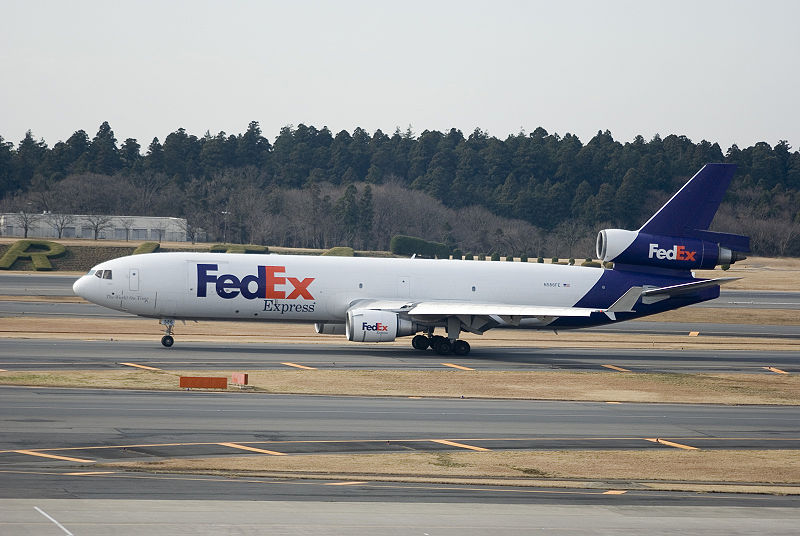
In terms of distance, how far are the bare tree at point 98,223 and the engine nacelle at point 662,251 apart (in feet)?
329

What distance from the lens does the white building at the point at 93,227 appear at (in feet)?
459

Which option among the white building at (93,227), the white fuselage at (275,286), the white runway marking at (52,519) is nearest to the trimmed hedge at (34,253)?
Answer: the white building at (93,227)

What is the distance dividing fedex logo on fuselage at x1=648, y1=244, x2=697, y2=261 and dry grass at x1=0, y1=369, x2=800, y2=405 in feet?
29.5

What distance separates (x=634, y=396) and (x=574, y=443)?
34.7ft

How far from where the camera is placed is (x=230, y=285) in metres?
47.1

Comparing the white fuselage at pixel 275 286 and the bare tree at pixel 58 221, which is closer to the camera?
the white fuselage at pixel 275 286

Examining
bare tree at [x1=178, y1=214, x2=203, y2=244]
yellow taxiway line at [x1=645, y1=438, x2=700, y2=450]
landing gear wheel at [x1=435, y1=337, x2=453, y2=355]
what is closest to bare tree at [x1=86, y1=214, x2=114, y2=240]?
bare tree at [x1=178, y1=214, x2=203, y2=244]

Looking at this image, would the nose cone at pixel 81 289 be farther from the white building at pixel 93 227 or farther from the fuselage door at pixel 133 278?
the white building at pixel 93 227

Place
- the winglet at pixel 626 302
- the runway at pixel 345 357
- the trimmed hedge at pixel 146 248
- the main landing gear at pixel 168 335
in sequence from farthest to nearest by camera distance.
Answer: the trimmed hedge at pixel 146 248
the main landing gear at pixel 168 335
the winglet at pixel 626 302
the runway at pixel 345 357

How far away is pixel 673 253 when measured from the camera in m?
50.5

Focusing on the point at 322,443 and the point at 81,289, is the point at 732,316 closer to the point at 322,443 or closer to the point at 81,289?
the point at 81,289

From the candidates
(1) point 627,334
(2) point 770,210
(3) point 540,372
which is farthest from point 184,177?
(3) point 540,372

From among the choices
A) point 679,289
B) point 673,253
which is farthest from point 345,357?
point 673,253

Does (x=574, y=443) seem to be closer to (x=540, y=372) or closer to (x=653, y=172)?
(x=540, y=372)
